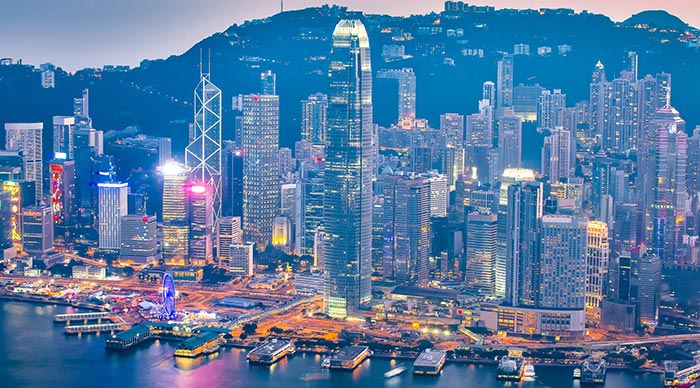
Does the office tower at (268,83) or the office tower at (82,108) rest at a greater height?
the office tower at (268,83)

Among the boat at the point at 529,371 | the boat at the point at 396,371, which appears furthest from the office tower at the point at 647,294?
the boat at the point at 396,371

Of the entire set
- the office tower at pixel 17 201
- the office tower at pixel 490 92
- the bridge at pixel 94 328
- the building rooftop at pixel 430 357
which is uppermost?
the office tower at pixel 490 92

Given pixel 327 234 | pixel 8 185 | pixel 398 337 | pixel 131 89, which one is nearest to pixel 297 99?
pixel 131 89

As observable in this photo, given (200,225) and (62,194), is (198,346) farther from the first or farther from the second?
(62,194)

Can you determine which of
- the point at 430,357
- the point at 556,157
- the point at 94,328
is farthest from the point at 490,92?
the point at 430,357

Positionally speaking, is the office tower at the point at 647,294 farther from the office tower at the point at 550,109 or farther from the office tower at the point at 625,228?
the office tower at the point at 550,109

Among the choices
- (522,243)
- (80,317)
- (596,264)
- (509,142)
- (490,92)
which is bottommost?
(80,317)

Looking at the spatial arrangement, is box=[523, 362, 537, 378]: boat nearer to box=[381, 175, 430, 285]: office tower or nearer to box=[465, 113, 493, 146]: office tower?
box=[381, 175, 430, 285]: office tower
